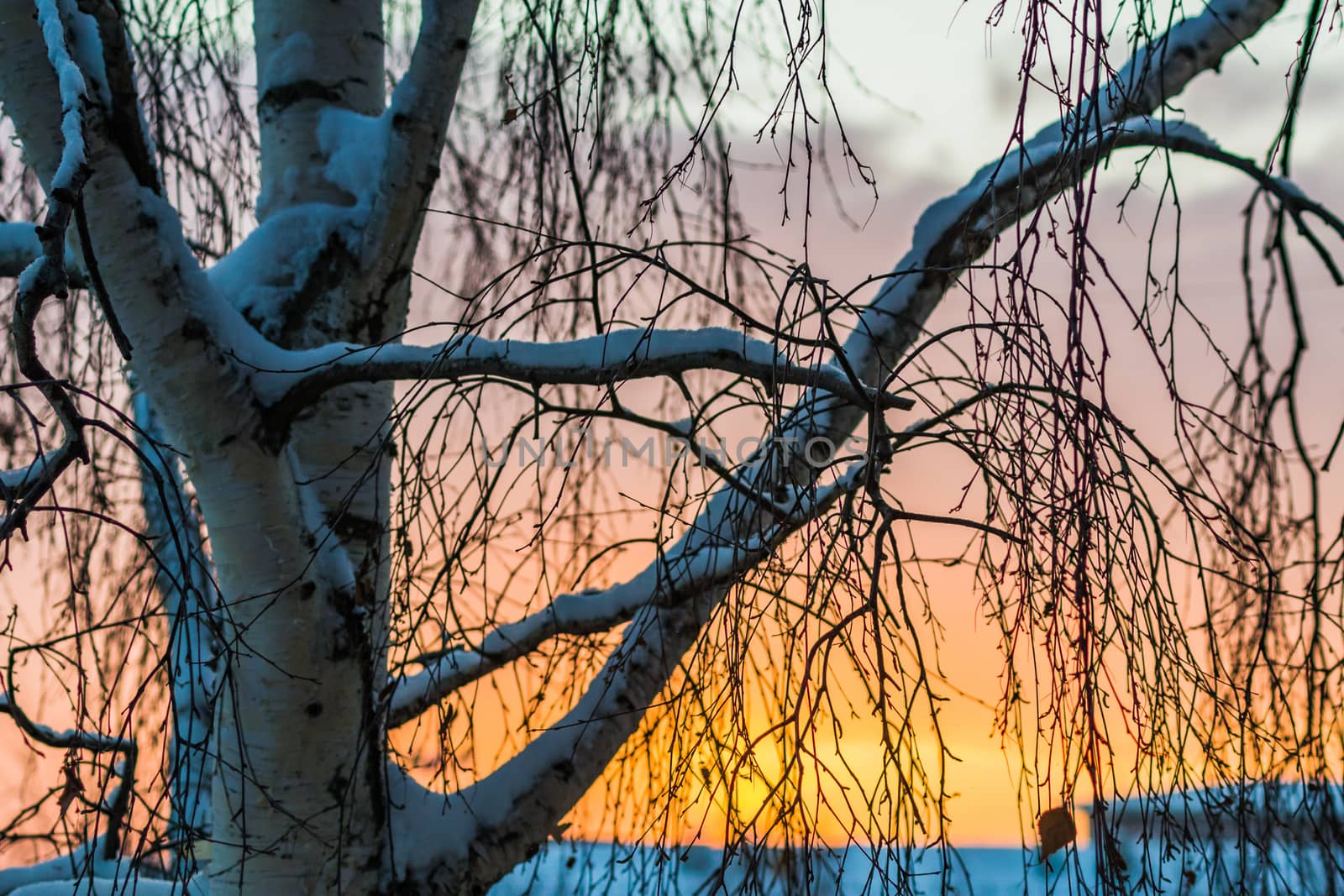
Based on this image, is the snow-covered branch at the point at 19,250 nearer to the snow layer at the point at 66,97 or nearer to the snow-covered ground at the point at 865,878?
the snow layer at the point at 66,97

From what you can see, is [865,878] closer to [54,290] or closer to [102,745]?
[102,745]

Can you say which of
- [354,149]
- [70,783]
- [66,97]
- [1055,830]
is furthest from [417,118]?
[1055,830]

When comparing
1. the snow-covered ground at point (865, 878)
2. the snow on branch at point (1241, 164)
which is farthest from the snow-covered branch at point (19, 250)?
the snow on branch at point (1241, 164)

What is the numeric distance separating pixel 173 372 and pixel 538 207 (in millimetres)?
937

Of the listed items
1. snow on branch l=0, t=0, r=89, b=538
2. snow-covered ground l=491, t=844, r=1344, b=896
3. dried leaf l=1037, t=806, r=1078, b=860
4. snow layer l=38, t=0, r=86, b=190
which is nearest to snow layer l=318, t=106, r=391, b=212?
snow layer l=38, t=0, r=86, b=190

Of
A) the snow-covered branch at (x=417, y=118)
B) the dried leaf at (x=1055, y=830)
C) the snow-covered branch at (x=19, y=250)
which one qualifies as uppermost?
the snow-covered branch at (x=417, y=118)

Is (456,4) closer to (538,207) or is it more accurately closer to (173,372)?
(538,207)

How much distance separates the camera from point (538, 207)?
2.44 m

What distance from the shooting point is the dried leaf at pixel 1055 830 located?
1.12 meters

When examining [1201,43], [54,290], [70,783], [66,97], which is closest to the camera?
[54,290]

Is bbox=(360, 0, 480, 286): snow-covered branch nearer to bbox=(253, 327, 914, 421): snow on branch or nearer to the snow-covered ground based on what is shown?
bbox=(253, 327, 914, 421): snow on branch

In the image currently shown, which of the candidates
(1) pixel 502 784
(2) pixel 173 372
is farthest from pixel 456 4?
(1) pixel 502 784

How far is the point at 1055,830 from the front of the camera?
1124mm

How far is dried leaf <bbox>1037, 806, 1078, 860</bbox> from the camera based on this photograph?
3.68 feet
